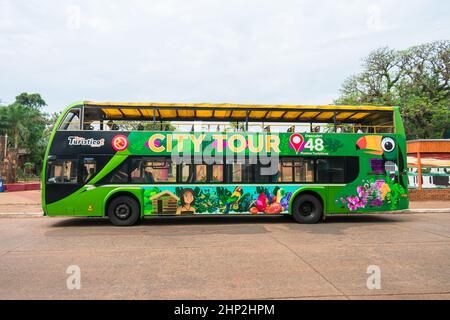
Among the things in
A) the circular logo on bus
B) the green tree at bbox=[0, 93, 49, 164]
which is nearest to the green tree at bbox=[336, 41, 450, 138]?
the circular logo on bus

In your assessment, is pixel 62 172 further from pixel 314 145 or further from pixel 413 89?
pixel 413 89

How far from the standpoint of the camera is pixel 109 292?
181 inches

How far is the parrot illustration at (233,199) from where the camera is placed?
11.2 m

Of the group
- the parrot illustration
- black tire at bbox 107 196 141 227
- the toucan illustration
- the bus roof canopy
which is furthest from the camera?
the toucan illustration

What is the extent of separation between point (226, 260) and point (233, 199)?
491cm

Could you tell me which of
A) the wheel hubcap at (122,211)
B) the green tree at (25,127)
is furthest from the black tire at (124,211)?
the green tree at (25,127)

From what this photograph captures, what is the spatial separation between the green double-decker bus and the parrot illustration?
0.11 feet

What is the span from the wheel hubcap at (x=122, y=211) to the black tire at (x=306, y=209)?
17.8 ft

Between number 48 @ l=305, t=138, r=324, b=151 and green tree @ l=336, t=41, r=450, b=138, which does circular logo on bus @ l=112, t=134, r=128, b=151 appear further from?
green tree @ l=336, t=41, r=450, b=138

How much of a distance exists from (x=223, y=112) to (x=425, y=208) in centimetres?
1026

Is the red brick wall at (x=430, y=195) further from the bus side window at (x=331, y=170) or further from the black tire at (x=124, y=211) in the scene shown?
the black tire at (x=124, y=211)

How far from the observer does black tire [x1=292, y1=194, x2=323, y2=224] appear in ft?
37.6
